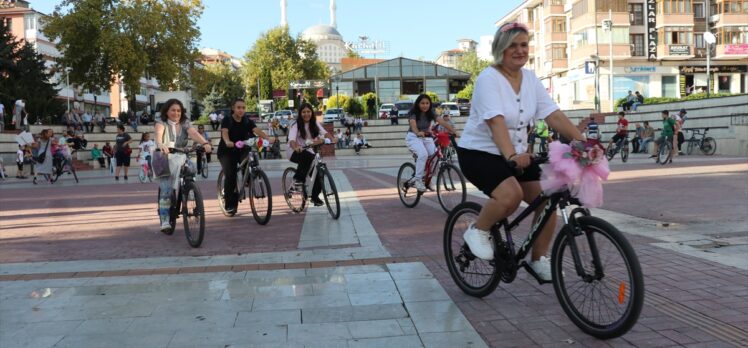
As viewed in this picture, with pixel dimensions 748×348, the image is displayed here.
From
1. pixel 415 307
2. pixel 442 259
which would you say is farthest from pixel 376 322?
pixel 442 259

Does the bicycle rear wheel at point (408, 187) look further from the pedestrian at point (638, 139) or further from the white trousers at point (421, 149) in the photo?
the pedestrian at point (638, 139)

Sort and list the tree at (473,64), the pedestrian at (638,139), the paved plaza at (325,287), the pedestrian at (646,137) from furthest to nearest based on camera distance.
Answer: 1. the tree at (473,64)
2. the pedestrian at (638,139)
3. the pedestrian at (646,137)
4. the paved plaza at (325,287)

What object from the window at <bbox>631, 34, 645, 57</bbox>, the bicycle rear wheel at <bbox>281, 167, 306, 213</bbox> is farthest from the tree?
the bicycle rear wheel at <bbox>281, 167, 306, 213</bbox>

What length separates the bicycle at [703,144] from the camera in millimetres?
23984

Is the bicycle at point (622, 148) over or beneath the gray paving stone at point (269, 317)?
over

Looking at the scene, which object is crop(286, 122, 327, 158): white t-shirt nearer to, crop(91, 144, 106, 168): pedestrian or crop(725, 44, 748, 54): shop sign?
crop(91, 144, 106, 168): pedestrian

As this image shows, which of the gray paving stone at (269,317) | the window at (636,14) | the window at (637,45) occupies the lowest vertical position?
the gray paving stone at (269,317)

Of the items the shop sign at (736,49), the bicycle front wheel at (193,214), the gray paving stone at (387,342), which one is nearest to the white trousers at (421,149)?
the bicycle front wheel at (193,214)

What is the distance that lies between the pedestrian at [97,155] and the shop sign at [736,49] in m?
48.5

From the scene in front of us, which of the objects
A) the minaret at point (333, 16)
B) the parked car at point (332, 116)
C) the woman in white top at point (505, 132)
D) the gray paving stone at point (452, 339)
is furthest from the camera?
the minaret at point (333, 16)

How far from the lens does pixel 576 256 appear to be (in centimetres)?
349

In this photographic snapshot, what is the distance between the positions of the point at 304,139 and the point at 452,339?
19.5ft

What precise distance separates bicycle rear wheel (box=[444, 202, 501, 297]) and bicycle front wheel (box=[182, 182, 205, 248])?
10.2 ft

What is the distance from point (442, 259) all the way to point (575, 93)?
56.4m
